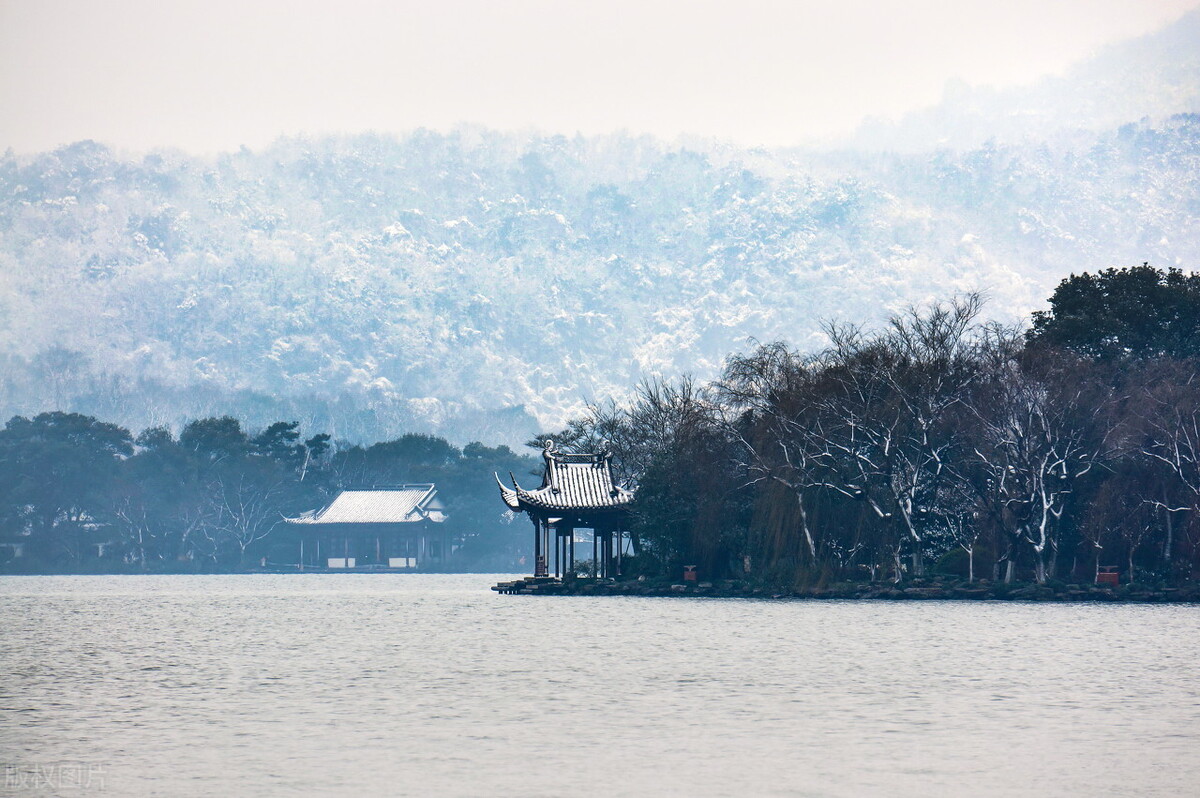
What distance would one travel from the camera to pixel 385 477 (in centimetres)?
11619

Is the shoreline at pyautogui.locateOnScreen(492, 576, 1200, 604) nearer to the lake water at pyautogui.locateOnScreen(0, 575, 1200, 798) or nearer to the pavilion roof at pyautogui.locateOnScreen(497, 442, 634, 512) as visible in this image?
the pavilion roof at pyautogui.locateOnScreen(497, 442, 634, 512)

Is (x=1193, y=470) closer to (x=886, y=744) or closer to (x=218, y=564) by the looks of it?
(x=886, y=744)

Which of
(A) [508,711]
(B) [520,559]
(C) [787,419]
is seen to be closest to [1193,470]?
(C) [787,419]

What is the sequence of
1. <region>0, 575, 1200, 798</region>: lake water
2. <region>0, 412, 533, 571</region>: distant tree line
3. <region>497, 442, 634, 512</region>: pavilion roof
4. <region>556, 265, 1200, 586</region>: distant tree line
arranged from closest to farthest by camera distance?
<region>0, 575, 1200, 798</region>: lake water, <region>556, 265, 1200, 586</region>: distant tree line, <region>497, 442, 634, 512</region>: pavilion roof, <region>0, 412, 533, 571</region>: distant tree line

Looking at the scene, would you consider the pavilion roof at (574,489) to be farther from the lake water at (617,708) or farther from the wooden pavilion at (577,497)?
the lake water at (617,708)

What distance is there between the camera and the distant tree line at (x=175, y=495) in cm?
10219

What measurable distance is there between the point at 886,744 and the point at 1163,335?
135 ft

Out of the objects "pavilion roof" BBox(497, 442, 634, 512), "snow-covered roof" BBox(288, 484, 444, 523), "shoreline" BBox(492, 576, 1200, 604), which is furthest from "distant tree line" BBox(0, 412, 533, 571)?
"shoreline" BBox(492, 576, 1200, 604)

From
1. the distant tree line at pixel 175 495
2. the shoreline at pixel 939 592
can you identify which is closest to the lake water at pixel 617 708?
the shoreline at pixel 939 592

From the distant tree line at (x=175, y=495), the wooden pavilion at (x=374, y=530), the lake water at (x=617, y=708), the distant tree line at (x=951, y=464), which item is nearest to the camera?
the lake water at (x=617, y=708)

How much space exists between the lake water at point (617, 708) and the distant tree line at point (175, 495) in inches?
2618

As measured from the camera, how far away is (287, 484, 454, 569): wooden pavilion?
106 meters

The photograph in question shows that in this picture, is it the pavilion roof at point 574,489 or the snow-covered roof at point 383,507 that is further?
the snow-covered roof at point 383,507

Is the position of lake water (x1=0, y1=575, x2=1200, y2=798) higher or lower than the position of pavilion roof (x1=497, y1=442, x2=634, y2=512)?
lower
